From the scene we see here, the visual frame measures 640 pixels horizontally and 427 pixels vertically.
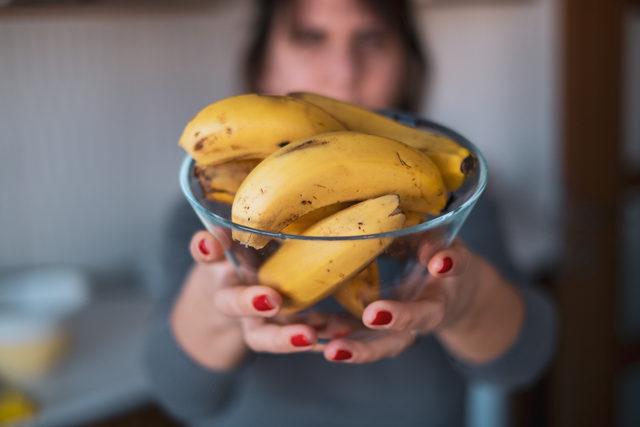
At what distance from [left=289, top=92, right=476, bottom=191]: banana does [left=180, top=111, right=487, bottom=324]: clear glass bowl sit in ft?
0.04

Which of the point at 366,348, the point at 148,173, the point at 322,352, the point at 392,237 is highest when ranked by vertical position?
the point at 392,237

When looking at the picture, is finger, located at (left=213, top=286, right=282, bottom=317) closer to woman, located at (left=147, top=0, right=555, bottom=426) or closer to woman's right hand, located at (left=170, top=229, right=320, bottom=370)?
woman's right hand, located at (left=170, top=229, right=320, bottom=370)

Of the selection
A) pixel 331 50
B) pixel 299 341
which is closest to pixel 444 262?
pixel 299 341

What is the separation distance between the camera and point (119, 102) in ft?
4.54

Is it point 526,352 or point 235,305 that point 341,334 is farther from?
point 526,352

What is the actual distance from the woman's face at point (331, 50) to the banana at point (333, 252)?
1.74 feet

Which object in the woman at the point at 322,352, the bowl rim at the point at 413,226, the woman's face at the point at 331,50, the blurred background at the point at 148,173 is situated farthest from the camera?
the blurred background at the point at 148,173

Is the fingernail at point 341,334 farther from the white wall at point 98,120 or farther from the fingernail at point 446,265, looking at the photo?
the white wall at point 98,120

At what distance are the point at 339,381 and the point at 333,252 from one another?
524 mm

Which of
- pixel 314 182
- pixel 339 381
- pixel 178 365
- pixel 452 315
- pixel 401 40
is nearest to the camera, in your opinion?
pixel 314 182

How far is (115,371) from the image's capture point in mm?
1123

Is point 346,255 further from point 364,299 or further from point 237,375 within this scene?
point 237,375

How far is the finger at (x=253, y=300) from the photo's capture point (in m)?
0.41

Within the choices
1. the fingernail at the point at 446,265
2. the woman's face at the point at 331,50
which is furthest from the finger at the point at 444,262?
the woman's face at the point at 331,50
